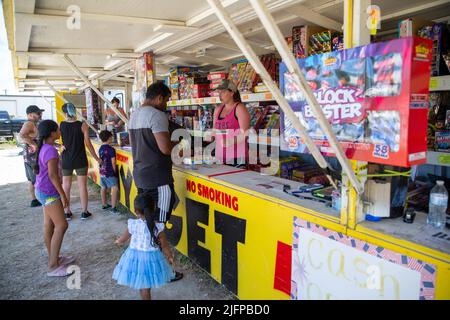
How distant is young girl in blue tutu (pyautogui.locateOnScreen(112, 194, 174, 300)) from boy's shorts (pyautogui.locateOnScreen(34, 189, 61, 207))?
1214 mm

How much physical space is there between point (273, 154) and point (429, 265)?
2966 millimetres

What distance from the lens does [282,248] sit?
91.0 inches

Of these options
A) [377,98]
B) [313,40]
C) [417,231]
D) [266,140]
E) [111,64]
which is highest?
[111,64]

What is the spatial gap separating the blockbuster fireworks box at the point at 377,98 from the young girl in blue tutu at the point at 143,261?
5.14ft

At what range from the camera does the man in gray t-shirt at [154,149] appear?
9.76 feet

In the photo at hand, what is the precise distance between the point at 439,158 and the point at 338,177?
52.3 inches

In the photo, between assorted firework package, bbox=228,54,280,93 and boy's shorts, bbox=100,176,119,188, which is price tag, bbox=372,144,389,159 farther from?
boy's shorts, bbox=100,176,119,188

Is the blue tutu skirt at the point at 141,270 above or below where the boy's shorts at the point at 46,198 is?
below

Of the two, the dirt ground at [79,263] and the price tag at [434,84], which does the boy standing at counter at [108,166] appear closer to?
the dirt ground at [79,263]

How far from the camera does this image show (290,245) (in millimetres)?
2244

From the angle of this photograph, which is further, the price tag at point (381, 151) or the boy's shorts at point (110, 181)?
the boy's shorts at point (110, 181)

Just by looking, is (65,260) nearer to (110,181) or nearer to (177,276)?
(177,276)

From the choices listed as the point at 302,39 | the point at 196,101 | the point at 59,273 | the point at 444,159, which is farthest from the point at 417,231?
the point at 196,101

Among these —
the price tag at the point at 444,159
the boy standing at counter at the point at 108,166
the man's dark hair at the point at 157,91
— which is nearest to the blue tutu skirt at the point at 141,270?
the man's dark hair at the point at 157,91
